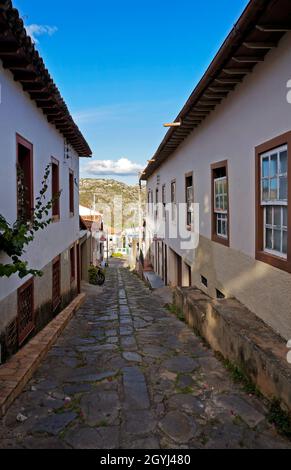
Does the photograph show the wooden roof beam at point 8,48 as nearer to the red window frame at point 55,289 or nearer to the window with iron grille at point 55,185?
the window with iron grille at point 55,185

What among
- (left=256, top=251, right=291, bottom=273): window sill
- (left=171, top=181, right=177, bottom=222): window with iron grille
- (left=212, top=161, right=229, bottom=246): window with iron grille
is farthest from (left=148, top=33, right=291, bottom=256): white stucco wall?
(left=171, top=181, right=177, bottom=222): window with iron grille

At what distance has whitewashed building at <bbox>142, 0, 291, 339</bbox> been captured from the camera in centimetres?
441

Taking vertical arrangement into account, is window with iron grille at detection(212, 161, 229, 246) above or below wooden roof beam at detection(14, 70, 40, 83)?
below

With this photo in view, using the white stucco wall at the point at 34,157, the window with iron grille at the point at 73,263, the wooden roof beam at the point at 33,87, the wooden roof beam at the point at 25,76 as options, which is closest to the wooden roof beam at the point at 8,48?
the white stucco wall at the point at 34,157

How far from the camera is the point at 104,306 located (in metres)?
11.7

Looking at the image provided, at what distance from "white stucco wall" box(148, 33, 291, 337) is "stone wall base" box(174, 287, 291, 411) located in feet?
0.67

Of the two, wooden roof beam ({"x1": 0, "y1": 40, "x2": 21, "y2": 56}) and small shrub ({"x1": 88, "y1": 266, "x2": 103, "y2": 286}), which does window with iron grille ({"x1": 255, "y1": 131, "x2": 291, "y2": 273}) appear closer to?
wooden roof beam ({"x1": 0, "y1": 40, "x2": 21, "y2": 56})

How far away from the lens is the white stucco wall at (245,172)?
4.60m

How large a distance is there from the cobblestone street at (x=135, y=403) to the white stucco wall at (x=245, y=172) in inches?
43.3

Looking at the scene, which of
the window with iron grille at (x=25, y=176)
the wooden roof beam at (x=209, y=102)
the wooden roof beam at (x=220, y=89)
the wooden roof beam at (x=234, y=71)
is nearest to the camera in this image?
the wooden roof beam at (x=234, y=71)

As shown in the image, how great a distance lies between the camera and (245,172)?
601cm

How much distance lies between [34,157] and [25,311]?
8.80ft

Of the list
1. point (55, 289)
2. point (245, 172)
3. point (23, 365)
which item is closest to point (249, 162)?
point (245, 172)

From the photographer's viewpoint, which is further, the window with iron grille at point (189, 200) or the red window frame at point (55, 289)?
the window with iron grille at point (189, 200)
